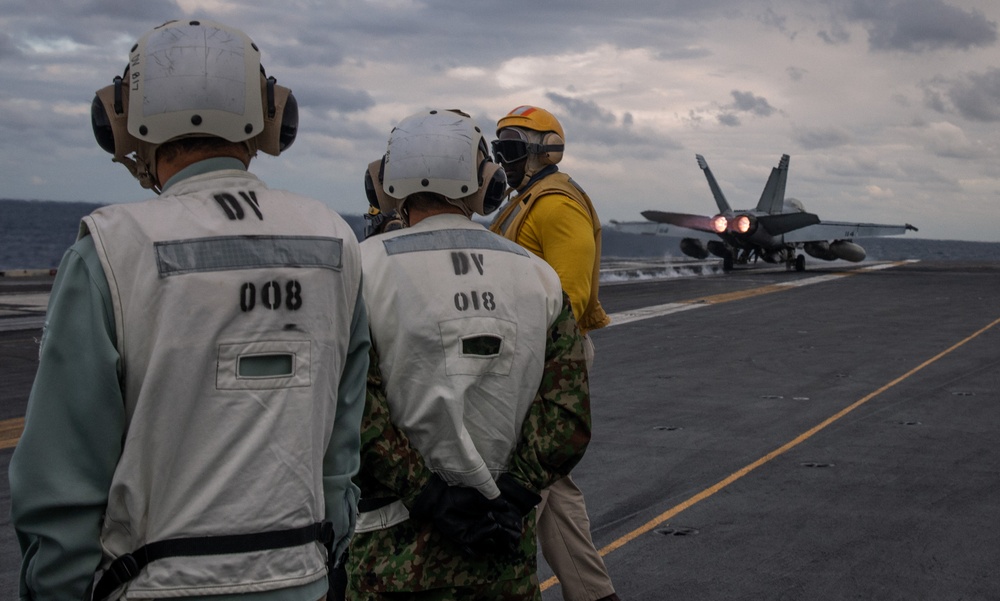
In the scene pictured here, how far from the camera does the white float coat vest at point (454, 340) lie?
3135 mm

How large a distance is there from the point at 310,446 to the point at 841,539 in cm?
514

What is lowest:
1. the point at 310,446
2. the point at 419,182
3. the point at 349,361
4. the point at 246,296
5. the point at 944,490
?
the point at 944,490

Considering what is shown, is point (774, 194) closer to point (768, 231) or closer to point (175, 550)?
point (768, 231)

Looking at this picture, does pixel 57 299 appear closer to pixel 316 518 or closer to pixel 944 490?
pixel 316 518

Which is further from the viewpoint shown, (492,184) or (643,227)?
(643,227)

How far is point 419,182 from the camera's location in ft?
10.8

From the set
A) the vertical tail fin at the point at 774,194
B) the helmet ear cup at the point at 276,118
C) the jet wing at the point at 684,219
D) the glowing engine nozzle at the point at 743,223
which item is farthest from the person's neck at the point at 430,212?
the vertical tail fin at the point at 774,194

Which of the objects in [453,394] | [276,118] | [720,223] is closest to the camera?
[276,118]

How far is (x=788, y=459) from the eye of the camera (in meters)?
9.02

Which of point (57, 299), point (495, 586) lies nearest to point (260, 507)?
point (57, 299)

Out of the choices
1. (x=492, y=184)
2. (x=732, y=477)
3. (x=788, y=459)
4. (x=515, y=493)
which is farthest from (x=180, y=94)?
(x=788, y=459)

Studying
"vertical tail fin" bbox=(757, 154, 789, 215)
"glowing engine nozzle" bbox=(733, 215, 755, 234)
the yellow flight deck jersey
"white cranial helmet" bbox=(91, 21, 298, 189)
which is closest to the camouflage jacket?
"white cranial helmet" bbox=(91, 21, 298, 189)

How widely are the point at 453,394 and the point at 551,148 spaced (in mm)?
2103

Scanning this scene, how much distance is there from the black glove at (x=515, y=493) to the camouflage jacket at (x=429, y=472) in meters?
0.02
